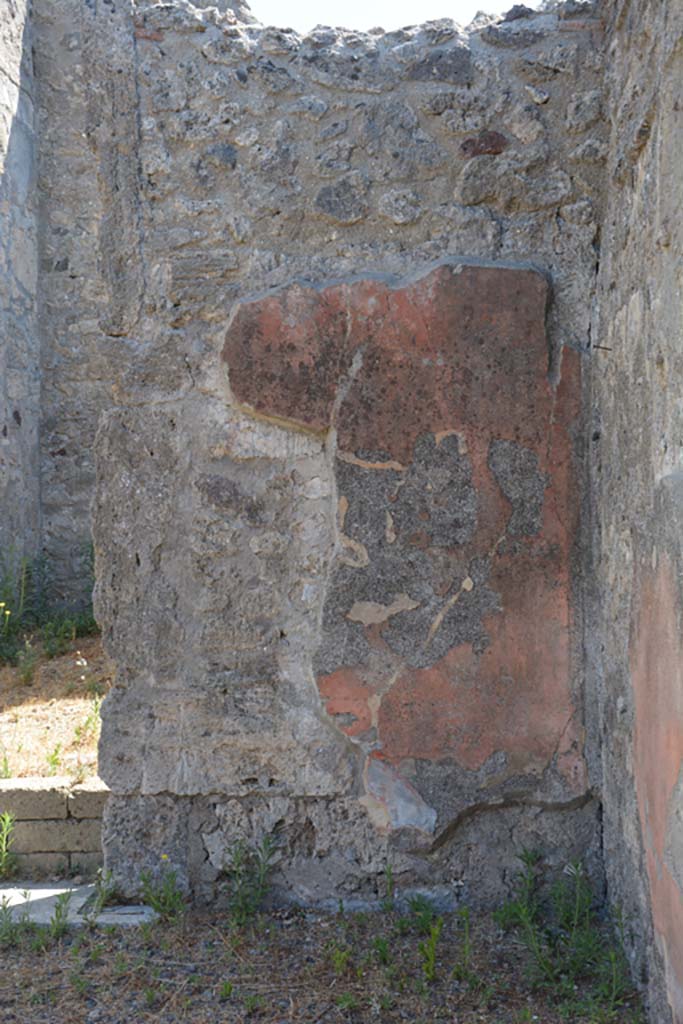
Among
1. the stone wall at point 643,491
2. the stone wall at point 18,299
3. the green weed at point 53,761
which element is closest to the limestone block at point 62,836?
the green weed at point 53,761

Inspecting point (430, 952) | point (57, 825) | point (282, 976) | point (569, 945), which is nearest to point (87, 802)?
point (57, 825)

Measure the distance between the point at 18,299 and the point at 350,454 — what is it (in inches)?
156

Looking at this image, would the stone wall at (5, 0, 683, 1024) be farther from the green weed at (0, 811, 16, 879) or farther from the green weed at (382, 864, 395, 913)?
the green weed at (0, 811, 16, 879)

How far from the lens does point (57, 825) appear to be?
3.06m

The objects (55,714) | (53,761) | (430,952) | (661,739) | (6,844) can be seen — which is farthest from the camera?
(55,714)

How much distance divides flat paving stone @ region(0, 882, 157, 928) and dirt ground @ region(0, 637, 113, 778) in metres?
0.42

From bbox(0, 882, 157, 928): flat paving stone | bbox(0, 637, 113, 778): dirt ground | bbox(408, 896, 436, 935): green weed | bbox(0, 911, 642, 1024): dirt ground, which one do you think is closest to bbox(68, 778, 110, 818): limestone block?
bbox(0, 637, 113, 778): dirt ground

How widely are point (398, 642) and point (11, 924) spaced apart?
4.10 ft

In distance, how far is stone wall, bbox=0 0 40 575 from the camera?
5.65 m

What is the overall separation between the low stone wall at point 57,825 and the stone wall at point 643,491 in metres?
1.60

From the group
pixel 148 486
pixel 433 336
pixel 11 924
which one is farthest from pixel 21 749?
pixel 433 336

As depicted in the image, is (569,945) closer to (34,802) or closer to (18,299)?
(34,802)

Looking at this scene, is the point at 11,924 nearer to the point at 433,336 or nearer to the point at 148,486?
the point at 148,486

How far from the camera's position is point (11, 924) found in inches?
98.9
